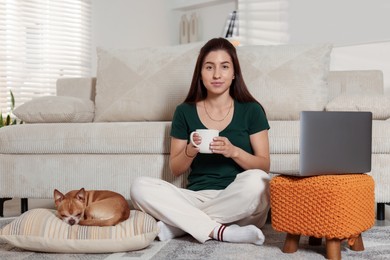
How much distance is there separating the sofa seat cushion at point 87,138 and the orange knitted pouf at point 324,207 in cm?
81

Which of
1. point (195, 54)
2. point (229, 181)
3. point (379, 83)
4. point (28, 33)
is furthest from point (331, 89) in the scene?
point (28, 33)

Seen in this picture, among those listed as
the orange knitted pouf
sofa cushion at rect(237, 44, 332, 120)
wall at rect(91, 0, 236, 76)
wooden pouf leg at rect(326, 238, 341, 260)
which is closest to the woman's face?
the orange knitted pouf

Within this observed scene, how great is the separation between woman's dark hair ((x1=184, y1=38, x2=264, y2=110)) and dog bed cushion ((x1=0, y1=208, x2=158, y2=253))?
59 cm

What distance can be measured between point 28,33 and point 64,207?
3.00 meters

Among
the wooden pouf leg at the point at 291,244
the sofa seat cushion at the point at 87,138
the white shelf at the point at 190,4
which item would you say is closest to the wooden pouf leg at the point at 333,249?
the wooden pouf leg at the point at 291,244

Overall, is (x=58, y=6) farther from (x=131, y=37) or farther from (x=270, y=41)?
(x=270, y=41)

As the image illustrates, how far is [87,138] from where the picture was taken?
94.5 inches

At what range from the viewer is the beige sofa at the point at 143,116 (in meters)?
2.33

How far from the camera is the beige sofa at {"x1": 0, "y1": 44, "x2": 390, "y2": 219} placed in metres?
2.33

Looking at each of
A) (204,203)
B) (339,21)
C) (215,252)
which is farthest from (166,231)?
(339,21)

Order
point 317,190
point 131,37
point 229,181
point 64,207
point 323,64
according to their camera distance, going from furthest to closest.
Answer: point 131,37 < point 323,64 < point 229,181 < point 64,207 < point 317,190

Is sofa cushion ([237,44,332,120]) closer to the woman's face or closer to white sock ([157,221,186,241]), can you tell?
the woman's face

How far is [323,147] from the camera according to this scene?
157 cm

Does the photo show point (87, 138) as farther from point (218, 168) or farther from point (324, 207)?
point (324, 207)
